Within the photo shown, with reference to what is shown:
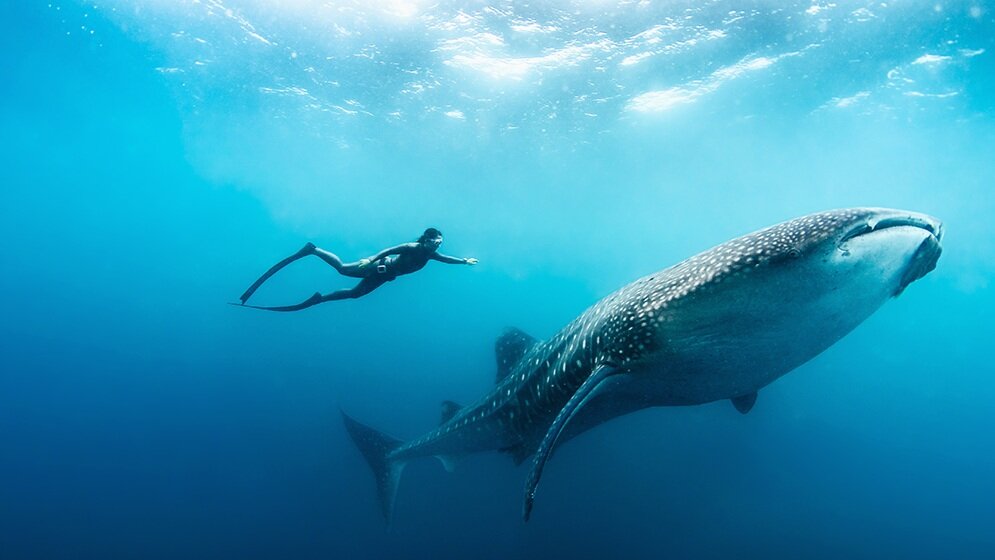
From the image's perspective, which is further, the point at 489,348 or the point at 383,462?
the point at 489,348

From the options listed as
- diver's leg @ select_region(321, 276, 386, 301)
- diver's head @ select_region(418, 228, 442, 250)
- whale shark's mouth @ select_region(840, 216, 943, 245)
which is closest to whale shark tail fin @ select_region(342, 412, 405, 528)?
diver's leg @ select_region(321, 276, 386, 301)

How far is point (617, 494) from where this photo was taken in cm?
1585

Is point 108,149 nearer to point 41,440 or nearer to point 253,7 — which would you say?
point 41,440

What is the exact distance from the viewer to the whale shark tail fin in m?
8.57

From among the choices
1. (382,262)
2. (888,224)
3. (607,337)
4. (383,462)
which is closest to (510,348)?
(607,337)

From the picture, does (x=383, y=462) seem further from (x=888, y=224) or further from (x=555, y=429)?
(x=888, y=224)

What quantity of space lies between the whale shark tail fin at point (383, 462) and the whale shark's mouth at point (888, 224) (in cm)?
764

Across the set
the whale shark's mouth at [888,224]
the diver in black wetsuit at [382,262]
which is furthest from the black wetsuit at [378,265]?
the whale shark's mouth at [888,224]

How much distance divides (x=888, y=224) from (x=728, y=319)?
1076 mm

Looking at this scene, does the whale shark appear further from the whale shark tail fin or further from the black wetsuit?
the black wetsuit

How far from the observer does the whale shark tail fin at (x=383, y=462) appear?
8.57 m

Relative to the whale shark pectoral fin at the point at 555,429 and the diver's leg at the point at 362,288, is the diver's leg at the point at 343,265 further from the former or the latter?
the whale shark pectoral fin at the point at 555,429

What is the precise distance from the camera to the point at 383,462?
8.68m

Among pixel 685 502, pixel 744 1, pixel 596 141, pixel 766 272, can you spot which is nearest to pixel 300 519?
pixel 685 502
